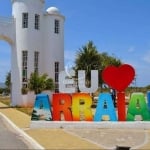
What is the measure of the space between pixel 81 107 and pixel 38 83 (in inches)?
770

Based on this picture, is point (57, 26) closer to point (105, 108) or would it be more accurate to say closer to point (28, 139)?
point (105, 108)

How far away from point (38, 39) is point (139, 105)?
23.7m

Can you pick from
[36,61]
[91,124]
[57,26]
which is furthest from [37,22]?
[91,124]

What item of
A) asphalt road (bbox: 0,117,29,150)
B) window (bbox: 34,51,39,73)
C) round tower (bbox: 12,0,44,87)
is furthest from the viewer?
window (bbox: 34,51,39,73)

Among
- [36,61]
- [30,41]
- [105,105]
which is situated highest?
[30,41]

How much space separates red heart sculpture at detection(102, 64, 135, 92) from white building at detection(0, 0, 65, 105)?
72.6ft

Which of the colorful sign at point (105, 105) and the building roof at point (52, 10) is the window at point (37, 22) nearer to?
the building roof at point (52, 10)

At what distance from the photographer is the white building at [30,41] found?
40.6 m

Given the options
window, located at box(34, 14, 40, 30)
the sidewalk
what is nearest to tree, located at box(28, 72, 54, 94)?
window, located at box(34, 14, 40, 30)

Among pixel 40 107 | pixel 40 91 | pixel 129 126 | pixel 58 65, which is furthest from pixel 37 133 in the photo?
pixel 58 65

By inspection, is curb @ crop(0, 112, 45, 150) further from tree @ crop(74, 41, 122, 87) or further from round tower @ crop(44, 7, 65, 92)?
tree @ crop(74, 41, 122, 87)

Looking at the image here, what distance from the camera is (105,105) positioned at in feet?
63.2

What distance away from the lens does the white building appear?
40.6m

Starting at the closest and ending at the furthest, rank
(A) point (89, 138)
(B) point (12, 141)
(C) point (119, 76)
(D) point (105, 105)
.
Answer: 1. (B) point (12, 141)
2. (A) point (89, 138)
3. (D) point (105, 105)
4. (C) point (119, 76)
